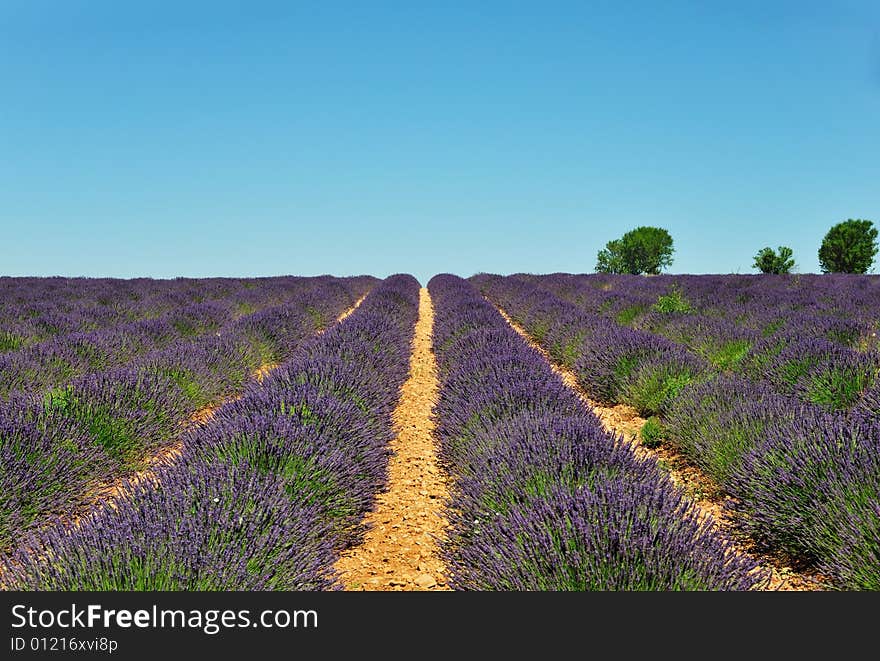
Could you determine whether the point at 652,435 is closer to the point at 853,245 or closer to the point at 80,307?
the point at 80,307

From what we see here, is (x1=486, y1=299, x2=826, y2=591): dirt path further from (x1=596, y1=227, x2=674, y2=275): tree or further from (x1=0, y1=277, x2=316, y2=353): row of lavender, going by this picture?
(x1=596, y1=227, x2=674, y2=275): tree

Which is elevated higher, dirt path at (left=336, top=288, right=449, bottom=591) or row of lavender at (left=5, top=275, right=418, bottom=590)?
row of lavender at (left=5, top=275, right=418, bottom=590)

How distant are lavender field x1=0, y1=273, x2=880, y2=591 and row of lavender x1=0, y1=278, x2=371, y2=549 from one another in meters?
0.02

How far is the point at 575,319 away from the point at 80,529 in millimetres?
7962

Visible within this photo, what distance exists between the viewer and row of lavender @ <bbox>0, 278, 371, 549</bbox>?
3250mm

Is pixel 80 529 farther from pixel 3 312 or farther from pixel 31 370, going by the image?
pixel 3 312

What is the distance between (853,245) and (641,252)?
18.2 meters

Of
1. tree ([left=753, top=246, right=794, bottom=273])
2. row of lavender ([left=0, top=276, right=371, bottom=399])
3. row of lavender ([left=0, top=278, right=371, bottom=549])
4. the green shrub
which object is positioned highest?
tree ([left=753, top=246, right=794, bottom=273])

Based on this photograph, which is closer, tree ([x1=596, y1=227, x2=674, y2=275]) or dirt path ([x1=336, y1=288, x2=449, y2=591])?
dirt path ([x1=336, y1=288, x2=449, y2=591])

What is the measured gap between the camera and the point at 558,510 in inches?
93.7

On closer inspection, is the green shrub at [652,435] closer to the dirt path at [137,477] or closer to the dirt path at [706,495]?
the dirt path at [706,495]

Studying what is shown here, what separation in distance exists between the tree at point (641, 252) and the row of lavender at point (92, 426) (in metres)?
52.3

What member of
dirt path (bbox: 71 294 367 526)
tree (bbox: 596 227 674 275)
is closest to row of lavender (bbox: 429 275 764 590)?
dirt path (bbox: 71 294 367 526)

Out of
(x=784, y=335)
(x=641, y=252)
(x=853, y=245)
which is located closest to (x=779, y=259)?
(x=853, y=245)
